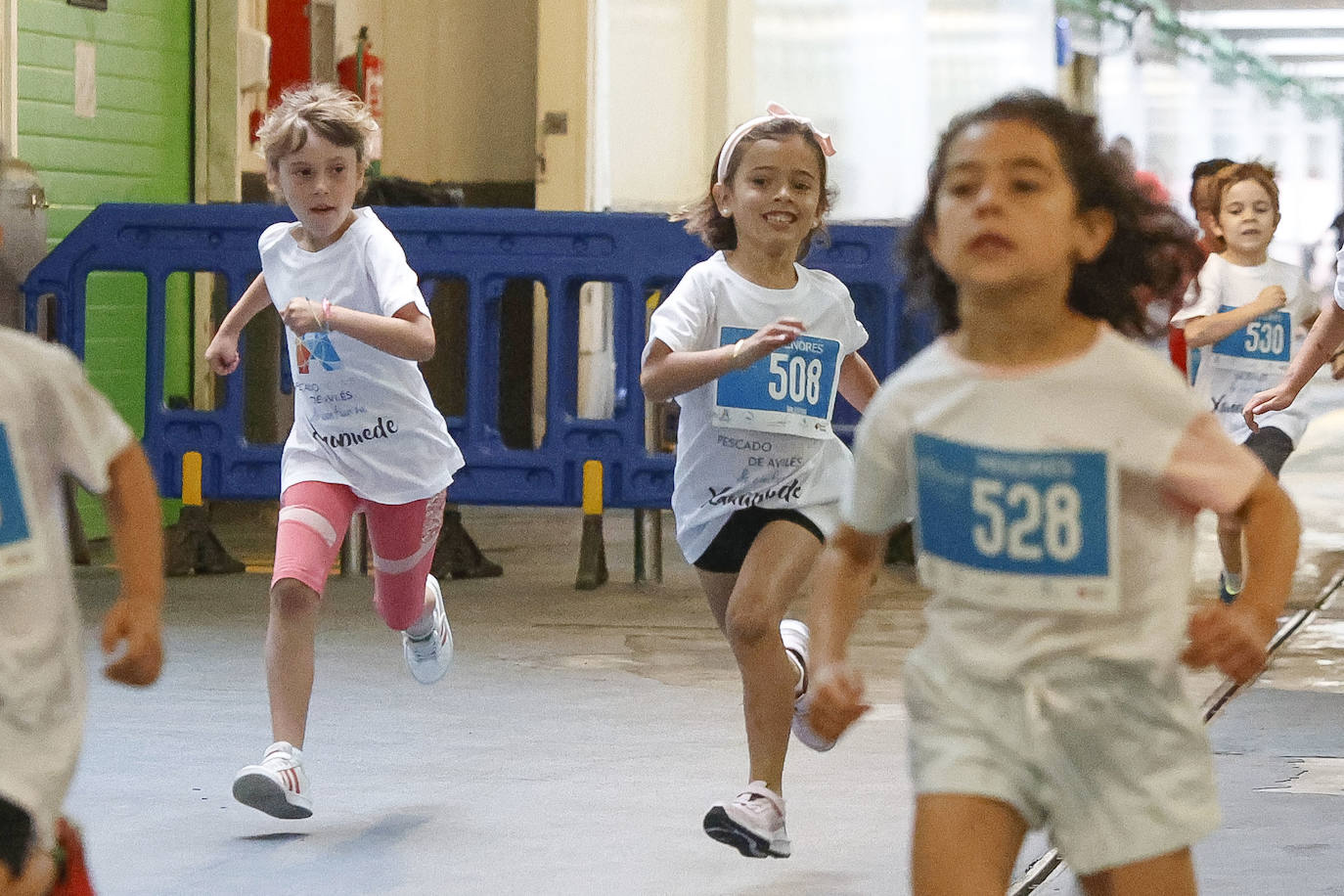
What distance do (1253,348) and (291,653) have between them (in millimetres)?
3969

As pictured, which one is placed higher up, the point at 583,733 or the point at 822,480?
the point at 822,480

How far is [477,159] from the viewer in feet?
38.6

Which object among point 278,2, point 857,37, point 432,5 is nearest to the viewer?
point 278,2

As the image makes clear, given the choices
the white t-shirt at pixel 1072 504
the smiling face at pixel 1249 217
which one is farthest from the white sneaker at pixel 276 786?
the smiling face at pixel 1249 217

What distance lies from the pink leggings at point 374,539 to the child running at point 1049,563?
208 centimetres

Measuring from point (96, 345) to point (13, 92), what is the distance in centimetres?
125

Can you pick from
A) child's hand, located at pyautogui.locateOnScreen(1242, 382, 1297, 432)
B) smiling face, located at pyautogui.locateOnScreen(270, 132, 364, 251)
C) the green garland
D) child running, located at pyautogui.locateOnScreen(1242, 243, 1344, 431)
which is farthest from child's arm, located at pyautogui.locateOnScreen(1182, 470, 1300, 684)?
the green garland

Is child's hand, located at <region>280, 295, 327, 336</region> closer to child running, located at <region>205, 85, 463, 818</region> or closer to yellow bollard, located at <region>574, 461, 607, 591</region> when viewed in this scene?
child running, located at <region>205, 85, 463, 818</region>

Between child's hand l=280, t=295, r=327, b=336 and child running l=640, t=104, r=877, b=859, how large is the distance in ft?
2.29

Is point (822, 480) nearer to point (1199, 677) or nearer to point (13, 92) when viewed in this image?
point (1199, 677)

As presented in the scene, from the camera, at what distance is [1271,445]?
706 cm

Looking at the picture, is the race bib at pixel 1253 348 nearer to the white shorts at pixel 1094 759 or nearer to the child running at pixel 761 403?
the child running at pixel 761 403

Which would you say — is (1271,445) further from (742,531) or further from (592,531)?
(742,531)

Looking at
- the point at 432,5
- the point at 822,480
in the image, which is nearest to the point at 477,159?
the point at 432,5
